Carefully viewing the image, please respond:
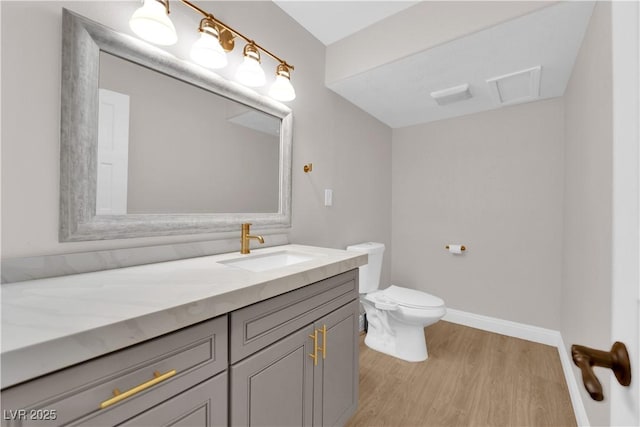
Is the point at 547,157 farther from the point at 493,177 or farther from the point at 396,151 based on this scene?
the point at 396,151

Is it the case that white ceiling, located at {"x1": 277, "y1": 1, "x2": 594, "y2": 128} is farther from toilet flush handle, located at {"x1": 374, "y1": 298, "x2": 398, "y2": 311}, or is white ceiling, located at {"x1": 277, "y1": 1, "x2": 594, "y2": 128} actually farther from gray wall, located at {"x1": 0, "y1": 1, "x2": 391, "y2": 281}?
toilet flush handle, located at {"x1": 374, "y1": 298, "x2": 398, "y2": 311}

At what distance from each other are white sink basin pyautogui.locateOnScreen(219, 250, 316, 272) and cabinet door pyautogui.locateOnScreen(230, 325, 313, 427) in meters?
0.40

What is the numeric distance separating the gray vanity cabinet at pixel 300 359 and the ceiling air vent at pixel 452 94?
1688mm

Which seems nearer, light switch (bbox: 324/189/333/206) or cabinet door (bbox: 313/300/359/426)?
cabinet door (bbox: 313/300/359/426)

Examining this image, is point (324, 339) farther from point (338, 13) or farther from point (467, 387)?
point (338, 13)

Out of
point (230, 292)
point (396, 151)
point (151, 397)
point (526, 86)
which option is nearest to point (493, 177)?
point (526, 86)

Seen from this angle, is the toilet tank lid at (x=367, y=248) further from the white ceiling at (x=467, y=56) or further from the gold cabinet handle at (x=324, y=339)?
the white ceiling at (x=467, y=56)

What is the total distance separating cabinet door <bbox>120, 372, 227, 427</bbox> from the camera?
62 cm

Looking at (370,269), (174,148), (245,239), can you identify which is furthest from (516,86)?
(174,148)

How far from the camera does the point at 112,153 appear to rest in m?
1.01

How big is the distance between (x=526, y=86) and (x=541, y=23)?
2.50 feet

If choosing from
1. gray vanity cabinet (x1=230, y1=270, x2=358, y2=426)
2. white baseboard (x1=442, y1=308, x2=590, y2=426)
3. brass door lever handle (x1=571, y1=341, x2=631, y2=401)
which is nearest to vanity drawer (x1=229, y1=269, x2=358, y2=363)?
gray vanity cabinet (x1=230, y1=270, x2=358, y2=426)

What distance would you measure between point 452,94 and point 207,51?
1834mm

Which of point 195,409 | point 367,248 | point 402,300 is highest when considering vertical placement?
point 367,248
